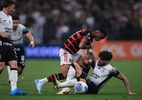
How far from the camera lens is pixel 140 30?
3052cm

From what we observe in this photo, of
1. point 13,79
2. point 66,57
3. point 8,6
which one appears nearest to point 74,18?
point 66,57

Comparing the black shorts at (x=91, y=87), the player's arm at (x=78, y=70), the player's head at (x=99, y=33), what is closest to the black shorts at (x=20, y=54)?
the player's arm at (x=78, y=70)

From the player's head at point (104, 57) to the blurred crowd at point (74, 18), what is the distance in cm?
1716

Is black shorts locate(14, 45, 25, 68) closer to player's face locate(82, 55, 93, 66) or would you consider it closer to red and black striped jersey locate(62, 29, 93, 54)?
red and black striped jersey locate(62, 29, 93, 54)

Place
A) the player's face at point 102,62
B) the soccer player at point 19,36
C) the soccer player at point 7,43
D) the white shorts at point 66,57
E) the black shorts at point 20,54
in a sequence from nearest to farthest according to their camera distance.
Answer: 1. the soccer player at point 7,43
2. the player's face at point 102,62
3. the white shorts at point 66,57
4. the soccer player at point 19,36
5. the black shorts at point 20,54

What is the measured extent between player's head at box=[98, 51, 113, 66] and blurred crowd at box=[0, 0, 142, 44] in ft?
56.3

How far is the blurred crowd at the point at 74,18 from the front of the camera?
2948cm

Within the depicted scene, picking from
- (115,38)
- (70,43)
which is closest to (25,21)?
(115,38)

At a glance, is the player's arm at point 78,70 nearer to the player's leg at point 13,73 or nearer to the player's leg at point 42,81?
the player's leg at point 42,81

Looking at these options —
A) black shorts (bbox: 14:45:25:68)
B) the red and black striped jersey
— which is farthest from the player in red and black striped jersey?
black shorts (bbox: 14:45:25:68)

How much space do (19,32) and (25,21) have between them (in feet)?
46.2

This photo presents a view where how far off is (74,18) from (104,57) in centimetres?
1852

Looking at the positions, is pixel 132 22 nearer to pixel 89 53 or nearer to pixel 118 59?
pixel 118 59

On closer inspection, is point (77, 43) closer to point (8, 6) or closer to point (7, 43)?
point (7, 43)
